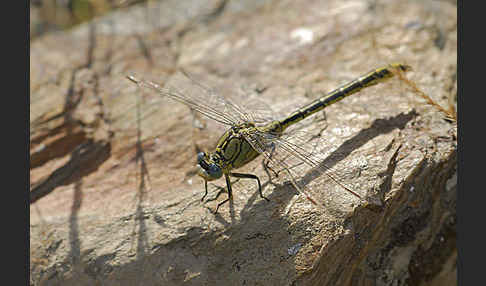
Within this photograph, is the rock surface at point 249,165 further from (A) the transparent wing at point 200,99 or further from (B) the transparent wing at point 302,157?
(A) the transparent wing at point 200,99

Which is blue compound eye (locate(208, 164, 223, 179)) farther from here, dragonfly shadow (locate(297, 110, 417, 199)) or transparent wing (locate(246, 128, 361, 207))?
dragonfly shadow (locate(297, 110, 417, 199))

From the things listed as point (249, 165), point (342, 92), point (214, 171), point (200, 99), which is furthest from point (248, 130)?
point (342, 92)

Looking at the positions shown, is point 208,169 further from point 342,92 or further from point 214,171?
point 342,92

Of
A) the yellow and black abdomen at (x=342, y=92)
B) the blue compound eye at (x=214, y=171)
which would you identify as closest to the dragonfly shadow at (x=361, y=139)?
the yellow and black abdomen at (x=342, y=92)

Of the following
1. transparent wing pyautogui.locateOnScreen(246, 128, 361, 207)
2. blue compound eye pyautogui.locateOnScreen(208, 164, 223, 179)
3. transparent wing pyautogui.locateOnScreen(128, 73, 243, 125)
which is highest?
transparent wing pyautogui.locateOnScreen(128, 73, 243, 125)

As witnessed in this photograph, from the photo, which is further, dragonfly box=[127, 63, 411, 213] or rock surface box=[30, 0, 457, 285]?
dragonfly box=[127, 63, 411, 213]

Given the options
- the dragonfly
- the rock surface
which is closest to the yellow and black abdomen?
the dragonfly

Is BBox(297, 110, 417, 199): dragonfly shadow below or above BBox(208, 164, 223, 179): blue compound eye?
above
